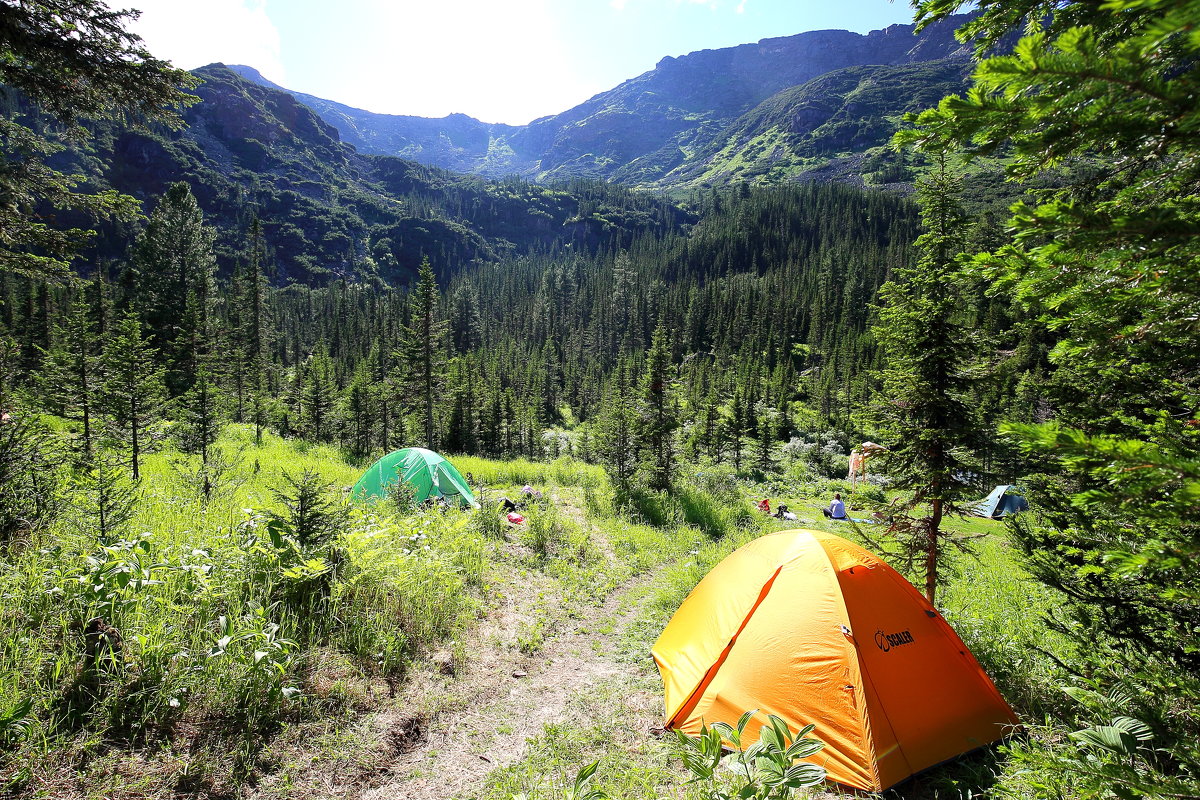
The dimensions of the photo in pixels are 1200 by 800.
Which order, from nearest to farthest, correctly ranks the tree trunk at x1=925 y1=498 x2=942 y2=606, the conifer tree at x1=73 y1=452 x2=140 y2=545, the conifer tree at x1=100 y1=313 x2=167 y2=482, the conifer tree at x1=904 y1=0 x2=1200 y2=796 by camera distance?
the conifer tree at x1=904 y1=0 x2=1200 y2=796 → the conifer tree at x1=73 y1=452 x2=140 y2=545 → the tree trunk at x1=925 y1=498 x2=942 y2=606 → the conifer tree at x1=100 y1=313 x2=167 y2=482

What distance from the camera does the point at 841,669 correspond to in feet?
15.4

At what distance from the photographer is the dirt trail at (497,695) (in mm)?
4059

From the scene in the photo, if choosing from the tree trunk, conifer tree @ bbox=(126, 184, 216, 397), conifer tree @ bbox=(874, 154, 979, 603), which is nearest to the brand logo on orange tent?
conifer tree @ bbox=(874, 154, 979, 603)

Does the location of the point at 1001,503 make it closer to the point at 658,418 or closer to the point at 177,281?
the point at 658,418

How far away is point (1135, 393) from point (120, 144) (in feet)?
658

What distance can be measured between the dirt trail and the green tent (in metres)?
5.13

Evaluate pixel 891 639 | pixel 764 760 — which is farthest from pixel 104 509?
pixel 891 639

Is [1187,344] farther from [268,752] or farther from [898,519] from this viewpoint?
[268,752]

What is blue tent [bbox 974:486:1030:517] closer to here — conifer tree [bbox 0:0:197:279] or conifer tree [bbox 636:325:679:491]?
conifer tree [bbox 636:325:679:491]

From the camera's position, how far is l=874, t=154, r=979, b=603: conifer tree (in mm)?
6578

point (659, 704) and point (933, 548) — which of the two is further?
point (933, 548)

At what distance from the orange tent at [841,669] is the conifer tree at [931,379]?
1.91m

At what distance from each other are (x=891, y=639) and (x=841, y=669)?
0.74 m

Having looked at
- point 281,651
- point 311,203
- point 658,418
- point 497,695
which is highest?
point 311,203
